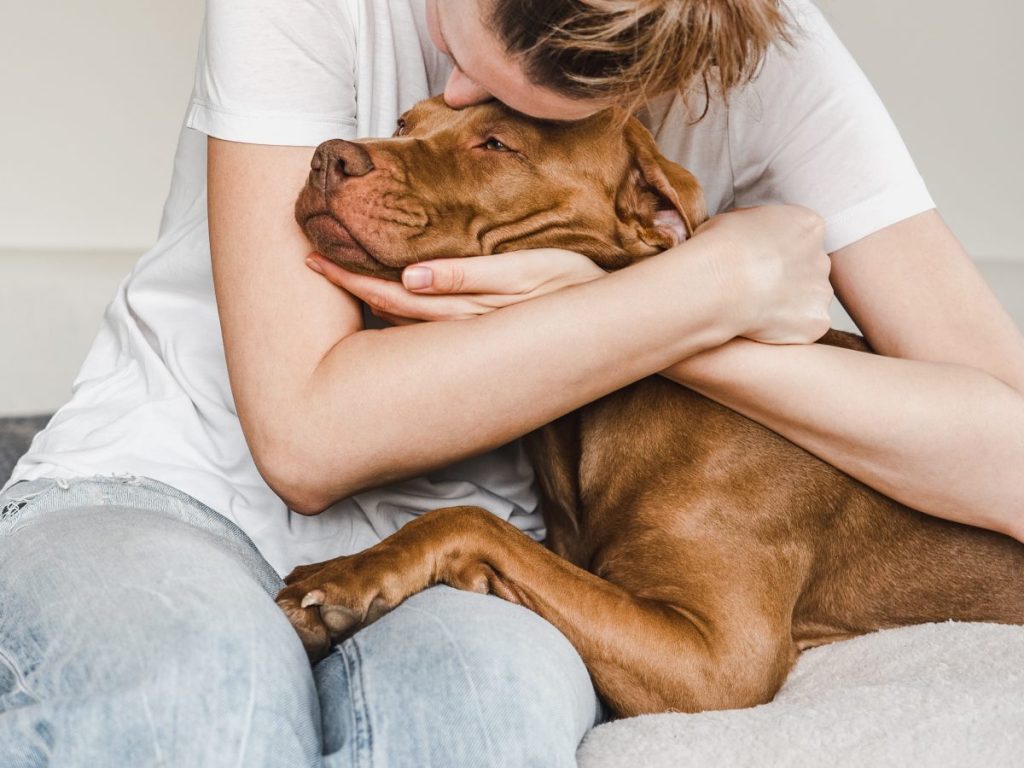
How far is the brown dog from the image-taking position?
170 cm

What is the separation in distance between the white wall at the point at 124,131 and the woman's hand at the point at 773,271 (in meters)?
2.48

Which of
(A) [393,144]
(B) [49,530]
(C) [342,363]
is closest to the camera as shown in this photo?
(B) [49,530]

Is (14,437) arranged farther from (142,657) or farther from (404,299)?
(142,657)

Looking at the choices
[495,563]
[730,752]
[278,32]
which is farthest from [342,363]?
[730,752]

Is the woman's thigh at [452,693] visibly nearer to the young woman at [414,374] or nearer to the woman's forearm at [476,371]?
the young woman at [414,374]

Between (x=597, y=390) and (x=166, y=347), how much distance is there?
73 cm

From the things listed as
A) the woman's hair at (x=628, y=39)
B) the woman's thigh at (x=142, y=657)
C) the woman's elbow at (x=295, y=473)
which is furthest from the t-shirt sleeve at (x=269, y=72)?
the woman's thigh at (x=142, y=657)

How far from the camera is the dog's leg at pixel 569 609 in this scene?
1.63 meters

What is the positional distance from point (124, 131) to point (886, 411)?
3.12m

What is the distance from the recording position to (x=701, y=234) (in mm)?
1837

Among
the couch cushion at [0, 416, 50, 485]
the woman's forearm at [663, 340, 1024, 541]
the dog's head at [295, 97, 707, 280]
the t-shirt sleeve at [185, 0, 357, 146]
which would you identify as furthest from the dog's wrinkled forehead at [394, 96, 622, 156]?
the couch cushion at [0, 416, 50, 485]

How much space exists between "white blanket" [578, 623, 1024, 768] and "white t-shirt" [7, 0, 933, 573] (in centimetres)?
61

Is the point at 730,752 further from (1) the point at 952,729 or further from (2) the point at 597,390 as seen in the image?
(2) the point at 597,390

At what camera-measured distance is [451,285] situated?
5.89 ft
